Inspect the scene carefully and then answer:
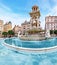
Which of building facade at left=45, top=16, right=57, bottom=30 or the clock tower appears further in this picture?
building facade at left=45, top=16, right=57, bottom=30

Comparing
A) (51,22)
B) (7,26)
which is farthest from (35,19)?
(51,22)

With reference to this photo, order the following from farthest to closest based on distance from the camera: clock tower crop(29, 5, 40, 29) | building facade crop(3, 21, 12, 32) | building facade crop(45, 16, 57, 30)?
building facade crop(45, 16, 57, 30) < building facade crop(3, 21, 12, 32) < clock tower crop(29, 5, 40, 29)

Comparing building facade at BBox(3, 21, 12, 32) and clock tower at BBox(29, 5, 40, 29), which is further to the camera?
building facade at BBox(3, 21, 12, 32)

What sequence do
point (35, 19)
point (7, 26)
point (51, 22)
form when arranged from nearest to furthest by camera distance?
point (35, 19) < point (7, 26) < point (51, 22)

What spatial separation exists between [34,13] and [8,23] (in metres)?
34.3

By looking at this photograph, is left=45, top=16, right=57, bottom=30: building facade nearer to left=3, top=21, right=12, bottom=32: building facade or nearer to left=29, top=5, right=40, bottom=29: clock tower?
left=3, top=21, right=12, bottom=32: building facade

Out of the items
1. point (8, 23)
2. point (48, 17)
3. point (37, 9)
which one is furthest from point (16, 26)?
point (37, 9)

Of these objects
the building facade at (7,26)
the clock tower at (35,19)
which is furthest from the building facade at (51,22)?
the clock tower at (35,19)

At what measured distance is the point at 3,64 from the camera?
6285mm

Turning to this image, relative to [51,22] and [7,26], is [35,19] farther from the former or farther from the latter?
[51,22]

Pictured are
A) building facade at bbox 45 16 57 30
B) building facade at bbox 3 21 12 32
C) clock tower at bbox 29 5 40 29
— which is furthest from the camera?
building facade at bbox 45 16 57 30

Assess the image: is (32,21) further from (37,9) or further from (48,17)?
(48,17)

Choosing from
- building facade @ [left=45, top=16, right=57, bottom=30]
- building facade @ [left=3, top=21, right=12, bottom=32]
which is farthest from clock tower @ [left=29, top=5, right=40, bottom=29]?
building facade @ [left=45, top=16, right=57, bottom=30]

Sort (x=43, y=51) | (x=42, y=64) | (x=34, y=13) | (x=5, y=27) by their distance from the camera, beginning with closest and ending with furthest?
(x=42, y=64) < (x=43, y=51) < (x=34, y=13) < (x=5, y=27)
